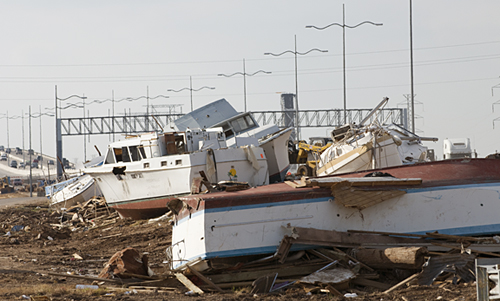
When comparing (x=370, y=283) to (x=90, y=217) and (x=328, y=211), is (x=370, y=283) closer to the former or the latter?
(x=328, y=211)

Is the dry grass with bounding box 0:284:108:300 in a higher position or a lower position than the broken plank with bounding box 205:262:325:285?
lower

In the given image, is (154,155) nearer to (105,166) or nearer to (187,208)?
(105,166)

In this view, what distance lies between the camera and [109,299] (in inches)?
336

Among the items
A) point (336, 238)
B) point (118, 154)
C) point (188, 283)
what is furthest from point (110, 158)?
point (336, 238)

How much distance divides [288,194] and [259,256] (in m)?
1.14

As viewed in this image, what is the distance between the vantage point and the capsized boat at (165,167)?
67.5ft

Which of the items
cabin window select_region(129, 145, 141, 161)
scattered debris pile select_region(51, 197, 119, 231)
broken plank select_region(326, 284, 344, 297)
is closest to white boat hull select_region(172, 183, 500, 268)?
broken plank select_region(326, 284, 344, 297)

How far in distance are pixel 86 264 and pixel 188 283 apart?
5.13 meters

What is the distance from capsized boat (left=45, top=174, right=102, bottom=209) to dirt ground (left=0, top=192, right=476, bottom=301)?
15.8ft

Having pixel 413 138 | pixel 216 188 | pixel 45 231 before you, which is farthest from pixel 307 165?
pixel 216 188

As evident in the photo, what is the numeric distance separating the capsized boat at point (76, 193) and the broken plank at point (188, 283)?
23075mm

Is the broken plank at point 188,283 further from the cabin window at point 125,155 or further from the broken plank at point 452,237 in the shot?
the cabin window at point 125,155

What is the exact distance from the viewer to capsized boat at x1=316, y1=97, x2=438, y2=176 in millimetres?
21359

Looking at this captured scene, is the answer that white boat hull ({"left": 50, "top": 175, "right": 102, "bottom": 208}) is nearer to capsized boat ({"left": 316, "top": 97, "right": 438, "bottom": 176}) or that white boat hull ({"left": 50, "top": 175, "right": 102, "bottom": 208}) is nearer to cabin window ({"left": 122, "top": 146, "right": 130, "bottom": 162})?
cabin window ({"left": 122, "top": 146, "right": 130, "bottom": 162})
